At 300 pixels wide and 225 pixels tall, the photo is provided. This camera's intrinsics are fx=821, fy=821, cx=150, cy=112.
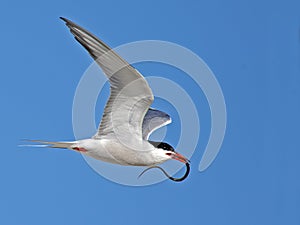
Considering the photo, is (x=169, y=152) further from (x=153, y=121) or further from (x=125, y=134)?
(x=153, y=121)

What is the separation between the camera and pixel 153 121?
379 inches

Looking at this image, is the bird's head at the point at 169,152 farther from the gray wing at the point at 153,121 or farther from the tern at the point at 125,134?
the gray wing at the point at 153,121

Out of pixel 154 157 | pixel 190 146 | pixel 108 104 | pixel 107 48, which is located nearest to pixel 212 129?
pixel 190 146

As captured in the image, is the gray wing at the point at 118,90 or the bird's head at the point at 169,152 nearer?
the gray wing at the point at 118,90

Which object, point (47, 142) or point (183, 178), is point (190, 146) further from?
point (47, 142)

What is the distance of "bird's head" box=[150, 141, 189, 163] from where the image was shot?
8.87 meters

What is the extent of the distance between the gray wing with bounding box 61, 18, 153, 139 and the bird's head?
0.92 feet

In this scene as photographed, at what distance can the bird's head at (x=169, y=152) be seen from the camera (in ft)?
29.1

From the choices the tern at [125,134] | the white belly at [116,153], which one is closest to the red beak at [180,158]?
the tern at [125,134]

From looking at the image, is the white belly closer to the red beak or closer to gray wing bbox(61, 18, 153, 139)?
gray wing bbox(61, 18, 153, 139)

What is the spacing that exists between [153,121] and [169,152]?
0.79 metres

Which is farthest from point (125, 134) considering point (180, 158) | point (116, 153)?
point (180, 158)

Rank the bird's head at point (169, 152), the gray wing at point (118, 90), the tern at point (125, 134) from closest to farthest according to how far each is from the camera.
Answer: the gray wing at point (118, 90) → the tern at point (125, 134) → the bird's head at point (169, 152)

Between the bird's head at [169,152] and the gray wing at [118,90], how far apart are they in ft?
0.92
